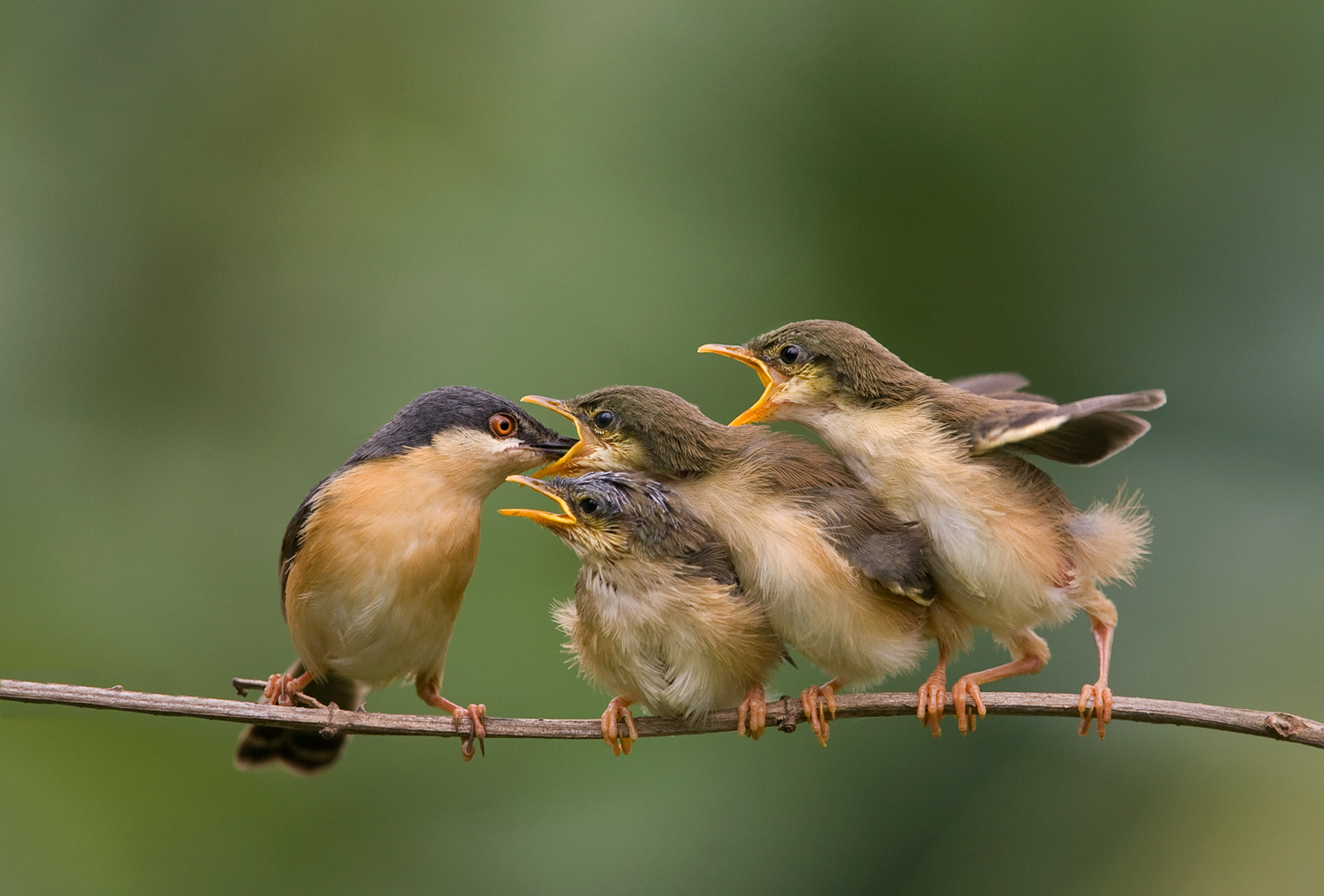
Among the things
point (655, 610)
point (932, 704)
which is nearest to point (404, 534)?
point (655, 610)

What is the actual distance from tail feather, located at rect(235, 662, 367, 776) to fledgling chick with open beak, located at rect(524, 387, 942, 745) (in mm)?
1502

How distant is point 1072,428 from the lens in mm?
2520

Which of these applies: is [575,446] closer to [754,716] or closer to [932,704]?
[754,716]

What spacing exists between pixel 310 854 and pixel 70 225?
3.39 m

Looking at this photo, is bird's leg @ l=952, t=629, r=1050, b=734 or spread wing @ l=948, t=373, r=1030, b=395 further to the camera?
spread wing @ l=948, t=373, r=1030, b=395

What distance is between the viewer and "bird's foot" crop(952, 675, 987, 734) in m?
2.72

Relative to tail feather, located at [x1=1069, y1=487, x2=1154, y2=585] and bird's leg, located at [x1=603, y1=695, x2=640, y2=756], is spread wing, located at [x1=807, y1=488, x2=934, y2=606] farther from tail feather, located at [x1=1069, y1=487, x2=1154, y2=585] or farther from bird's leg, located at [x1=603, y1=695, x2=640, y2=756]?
bird's leg, located at [x1=603, y1=695, x2=640, y2=756]

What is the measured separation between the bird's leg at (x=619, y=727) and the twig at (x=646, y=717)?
27mm

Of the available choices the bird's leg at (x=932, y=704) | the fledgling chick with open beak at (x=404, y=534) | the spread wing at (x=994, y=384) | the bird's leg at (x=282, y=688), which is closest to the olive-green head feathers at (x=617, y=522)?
the fledgling chick with open beak at (x=404, y=534)

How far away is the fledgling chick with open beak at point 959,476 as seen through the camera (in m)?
→ 2.73

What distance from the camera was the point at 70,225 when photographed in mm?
5746

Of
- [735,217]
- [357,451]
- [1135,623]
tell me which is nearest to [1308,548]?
[1135,623]

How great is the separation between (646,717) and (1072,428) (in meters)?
1.33

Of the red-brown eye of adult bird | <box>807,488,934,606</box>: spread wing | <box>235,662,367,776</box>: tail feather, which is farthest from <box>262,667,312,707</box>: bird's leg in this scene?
<box>807,488,934,606</box>: spread wing
